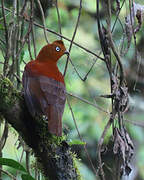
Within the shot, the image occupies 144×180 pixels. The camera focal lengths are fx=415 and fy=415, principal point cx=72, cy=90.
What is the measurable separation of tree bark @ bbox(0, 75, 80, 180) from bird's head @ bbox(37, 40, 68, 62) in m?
0.66

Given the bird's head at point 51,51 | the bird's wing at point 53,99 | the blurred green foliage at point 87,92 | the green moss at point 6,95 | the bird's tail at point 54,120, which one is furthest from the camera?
the blurred green foliage at point 87,92

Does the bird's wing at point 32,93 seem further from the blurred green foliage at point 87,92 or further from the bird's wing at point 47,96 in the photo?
the blurred green foliage at point 87,92

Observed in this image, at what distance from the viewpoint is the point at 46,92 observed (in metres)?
2.31

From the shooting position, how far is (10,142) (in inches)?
126

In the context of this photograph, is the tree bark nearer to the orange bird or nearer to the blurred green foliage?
the orange bird

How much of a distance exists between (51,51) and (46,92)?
49 cm

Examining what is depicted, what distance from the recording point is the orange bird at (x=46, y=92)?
6.93 feet

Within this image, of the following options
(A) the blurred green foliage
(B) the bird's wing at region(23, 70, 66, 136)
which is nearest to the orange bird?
(B) the bird's wing at region(23, 70, 66, 136)

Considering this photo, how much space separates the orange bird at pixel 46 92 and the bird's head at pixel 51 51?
9 centimetres

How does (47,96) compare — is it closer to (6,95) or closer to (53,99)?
(53,99)

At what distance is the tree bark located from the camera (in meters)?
1.99

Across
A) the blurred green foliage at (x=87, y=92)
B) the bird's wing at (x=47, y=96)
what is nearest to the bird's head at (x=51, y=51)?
the bird's wing at (x=47, y=96)

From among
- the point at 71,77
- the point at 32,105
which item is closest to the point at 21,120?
the point at 32,105

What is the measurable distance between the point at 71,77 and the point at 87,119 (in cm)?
193
